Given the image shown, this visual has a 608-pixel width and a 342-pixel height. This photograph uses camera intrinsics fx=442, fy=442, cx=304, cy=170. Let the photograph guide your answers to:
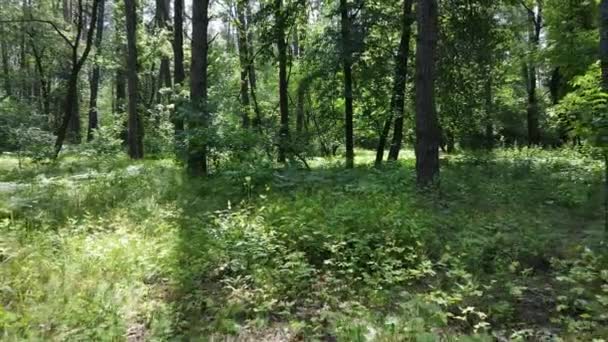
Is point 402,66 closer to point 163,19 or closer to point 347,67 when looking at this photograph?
point 347,67

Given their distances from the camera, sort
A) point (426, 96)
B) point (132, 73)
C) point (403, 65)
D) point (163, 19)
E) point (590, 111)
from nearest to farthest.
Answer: point (590, 111), point (426, 96), point (403, 65), point (132, 73), point (163, 19)

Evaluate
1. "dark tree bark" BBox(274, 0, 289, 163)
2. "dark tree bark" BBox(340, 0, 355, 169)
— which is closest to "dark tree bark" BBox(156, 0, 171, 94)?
"dark tree bark" BBox(274, 0, 289, 163)

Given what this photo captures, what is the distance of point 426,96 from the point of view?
720 centimetres

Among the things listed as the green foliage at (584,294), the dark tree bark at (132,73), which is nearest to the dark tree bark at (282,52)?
the dark tree bark at (132,73)

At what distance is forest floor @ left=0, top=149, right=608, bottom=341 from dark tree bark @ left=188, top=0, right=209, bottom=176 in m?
1.57

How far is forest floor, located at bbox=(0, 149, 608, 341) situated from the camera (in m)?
3.27

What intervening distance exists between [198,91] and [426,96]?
14.6ft

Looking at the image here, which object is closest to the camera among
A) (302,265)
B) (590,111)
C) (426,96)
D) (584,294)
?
(584,294)

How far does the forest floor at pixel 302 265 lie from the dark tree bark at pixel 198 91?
1572 millimetres

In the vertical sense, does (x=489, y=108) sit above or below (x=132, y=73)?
below

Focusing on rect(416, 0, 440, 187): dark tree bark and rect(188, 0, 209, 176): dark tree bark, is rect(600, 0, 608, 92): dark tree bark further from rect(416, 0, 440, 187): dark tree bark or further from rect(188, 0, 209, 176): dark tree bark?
rect(188, 0, 209, 176): dark tree bark

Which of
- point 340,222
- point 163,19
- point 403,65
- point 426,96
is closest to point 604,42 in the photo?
point 426,96

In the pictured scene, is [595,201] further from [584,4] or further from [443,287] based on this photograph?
[584,4]

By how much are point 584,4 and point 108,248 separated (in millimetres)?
13765
